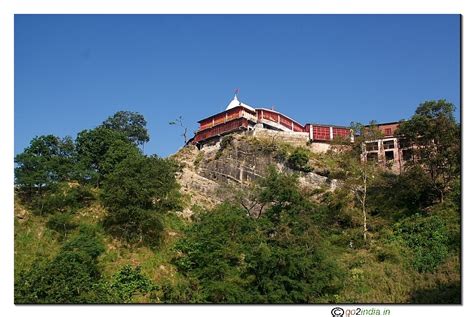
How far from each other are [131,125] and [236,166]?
549 inches

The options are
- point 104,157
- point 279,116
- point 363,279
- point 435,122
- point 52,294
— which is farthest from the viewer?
point 279,116

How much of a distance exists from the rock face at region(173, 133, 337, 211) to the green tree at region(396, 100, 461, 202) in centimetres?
749

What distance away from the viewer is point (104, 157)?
3362 centimetres

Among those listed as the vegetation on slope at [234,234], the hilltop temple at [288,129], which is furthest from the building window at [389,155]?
the vegetation on slope at [234,234]

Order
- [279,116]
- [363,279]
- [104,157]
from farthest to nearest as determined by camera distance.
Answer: [279,116] → [104,157] → [363,279]

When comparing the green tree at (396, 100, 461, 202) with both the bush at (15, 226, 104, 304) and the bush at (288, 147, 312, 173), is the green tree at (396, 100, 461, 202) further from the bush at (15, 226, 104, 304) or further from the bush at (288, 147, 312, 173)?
the bush at (15, 226, 104, 304)

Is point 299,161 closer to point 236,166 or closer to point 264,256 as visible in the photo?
point 236,166

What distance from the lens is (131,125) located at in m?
49.1

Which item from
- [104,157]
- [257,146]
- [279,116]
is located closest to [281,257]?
[104,157]

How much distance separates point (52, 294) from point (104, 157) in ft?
47.9

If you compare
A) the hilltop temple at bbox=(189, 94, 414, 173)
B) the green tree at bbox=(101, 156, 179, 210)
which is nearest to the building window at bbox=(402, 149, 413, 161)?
the hilltop temple at bbox=(189, 94, 414, 173)

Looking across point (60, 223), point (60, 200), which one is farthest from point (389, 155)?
point (60, 223)

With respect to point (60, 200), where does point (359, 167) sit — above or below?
above

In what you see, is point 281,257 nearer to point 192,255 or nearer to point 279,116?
point 192,255
